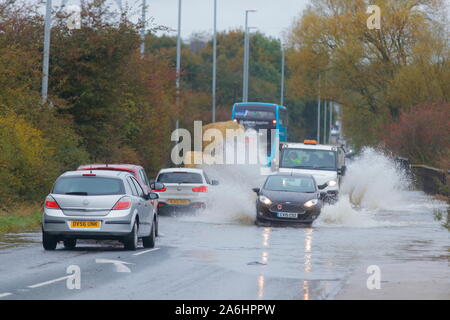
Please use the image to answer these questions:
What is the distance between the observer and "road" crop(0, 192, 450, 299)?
13.8m

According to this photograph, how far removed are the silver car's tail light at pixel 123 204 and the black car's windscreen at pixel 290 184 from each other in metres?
10.8

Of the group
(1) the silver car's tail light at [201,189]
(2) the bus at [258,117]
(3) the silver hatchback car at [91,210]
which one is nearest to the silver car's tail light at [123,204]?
(3) the silver hatchback car at [91,210]

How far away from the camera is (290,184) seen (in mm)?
30859

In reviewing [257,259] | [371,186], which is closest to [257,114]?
[371,186]

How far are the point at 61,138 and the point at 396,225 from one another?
10543 millimetres

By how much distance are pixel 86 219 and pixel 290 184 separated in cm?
1202

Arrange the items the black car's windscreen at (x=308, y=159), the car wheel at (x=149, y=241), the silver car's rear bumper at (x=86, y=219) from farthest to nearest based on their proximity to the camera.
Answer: the black car's windscreen at (x=308, y=159) → the car wheel at (x=149, y=241) → the silver car's rear bumper at (x=86, y=219)

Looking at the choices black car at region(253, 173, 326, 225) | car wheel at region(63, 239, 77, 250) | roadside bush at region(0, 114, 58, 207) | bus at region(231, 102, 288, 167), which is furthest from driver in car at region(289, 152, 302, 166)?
bus at region(231, 102, 288, 167)

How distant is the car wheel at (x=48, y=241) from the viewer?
782 inches

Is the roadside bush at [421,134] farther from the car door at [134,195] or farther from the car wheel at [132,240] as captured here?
the car wheel at [132,240]

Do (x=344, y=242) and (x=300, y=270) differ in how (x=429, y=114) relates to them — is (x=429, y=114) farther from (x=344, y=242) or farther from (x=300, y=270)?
(x=300, y=270)

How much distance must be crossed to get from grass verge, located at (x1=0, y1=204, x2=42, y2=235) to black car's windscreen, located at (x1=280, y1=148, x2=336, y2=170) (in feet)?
37.2

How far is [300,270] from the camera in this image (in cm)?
1705

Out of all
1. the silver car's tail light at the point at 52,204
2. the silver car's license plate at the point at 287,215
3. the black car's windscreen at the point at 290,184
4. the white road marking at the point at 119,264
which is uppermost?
the silver car's tail light at the point at 52,204
